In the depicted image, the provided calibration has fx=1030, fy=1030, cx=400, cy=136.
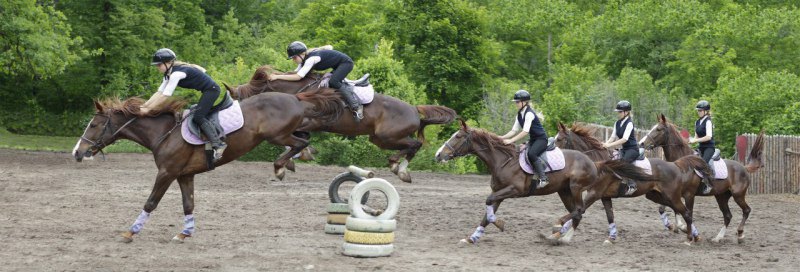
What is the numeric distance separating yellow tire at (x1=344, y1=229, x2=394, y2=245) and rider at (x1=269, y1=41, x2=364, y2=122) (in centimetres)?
280

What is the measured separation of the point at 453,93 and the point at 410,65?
7.40 feet

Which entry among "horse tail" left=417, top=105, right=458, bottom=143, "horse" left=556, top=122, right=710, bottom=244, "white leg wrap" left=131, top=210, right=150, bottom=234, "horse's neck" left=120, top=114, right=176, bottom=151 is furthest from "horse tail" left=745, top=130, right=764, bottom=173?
"white leg wrap" left=131, top=210, right=150, bottom=234

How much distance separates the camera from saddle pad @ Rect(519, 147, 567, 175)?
15672 millimetres

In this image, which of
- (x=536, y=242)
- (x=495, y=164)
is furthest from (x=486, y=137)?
(x=536, y=242)

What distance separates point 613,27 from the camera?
167 feet

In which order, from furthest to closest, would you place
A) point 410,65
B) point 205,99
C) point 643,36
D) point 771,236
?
1. point 643,36
2. point 410,65
3. point 771,236
4. point 205,99

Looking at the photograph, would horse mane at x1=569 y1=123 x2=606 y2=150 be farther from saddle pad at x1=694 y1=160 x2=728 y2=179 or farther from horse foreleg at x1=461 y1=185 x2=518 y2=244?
horse foreleg at x1=461 y1=185 x2=518 y2=244

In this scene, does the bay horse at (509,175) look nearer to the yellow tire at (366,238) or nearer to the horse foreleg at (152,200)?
the yellow tire at (366,238)

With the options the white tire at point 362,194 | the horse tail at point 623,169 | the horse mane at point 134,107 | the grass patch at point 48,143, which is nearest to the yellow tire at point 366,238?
the white tire at point 362,194

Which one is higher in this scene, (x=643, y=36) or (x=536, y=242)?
(x=643, y=36)

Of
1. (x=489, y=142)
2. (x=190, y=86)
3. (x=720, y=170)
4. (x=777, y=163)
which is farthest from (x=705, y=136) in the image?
(x=777, y=163)

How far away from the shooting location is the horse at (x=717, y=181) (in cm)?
1714

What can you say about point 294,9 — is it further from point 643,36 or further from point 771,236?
point 771,236

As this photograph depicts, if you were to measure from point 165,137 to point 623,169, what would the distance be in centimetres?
715
